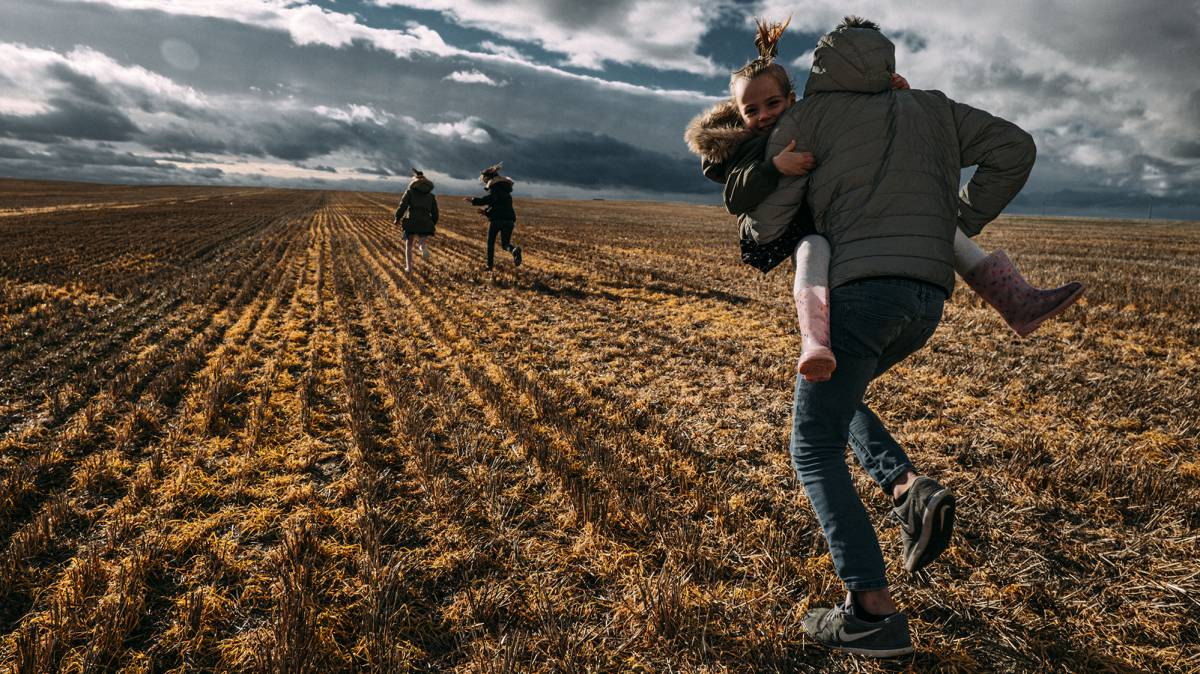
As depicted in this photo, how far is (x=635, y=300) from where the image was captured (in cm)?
1001

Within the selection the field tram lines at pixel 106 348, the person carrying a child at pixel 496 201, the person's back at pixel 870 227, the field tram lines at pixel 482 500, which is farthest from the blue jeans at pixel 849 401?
the person carrying a child at pixel 496 201

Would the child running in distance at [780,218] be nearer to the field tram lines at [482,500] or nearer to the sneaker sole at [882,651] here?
the sneaker sole at [882,651]

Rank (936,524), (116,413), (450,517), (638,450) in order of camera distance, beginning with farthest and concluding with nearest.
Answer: (116,413) → (638,450) → (450,517) → (936,524)

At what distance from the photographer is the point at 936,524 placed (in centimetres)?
183

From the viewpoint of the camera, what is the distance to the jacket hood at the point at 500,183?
1132 centimetres

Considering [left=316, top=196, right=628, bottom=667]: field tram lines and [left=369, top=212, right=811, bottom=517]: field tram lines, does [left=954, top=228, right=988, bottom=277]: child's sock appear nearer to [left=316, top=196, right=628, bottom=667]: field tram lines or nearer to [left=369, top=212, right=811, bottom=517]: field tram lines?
[left=369, top=212, right=811, bottom=517]: field tram lines

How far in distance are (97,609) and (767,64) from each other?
3.58 meters

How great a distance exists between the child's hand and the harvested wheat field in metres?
1.83

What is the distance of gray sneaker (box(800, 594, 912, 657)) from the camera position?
1787 millimetres

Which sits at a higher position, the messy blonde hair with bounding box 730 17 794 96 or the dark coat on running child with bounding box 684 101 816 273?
the messy blonde hair with bounding box 730 17 794 96

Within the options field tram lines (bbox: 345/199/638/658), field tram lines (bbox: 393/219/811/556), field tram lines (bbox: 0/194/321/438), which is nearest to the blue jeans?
field tram lines (bbox: 393/219/811/556)

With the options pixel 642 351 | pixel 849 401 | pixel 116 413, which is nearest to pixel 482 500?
pixel 849 401

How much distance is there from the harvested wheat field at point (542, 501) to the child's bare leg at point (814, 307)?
1243 mm

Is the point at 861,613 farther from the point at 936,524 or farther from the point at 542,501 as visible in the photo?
the point at 542,501
